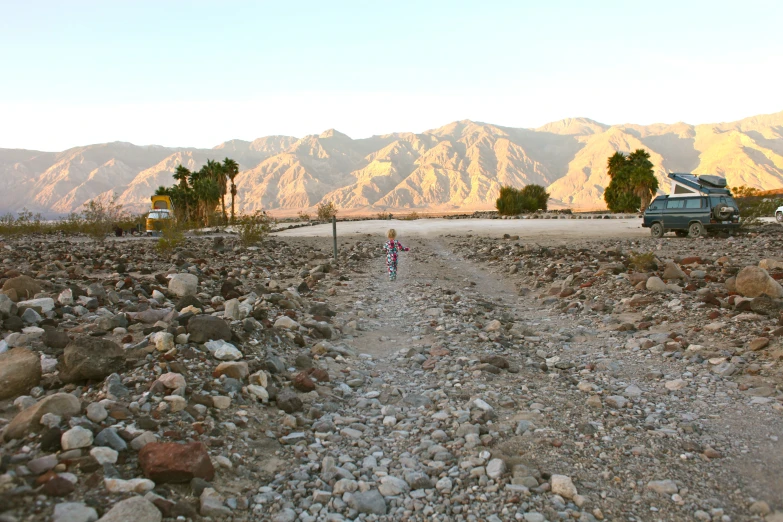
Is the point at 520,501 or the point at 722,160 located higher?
the point at 722,160

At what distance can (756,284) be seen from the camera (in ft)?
24.8

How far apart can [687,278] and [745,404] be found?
234 inches

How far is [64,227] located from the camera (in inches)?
1400

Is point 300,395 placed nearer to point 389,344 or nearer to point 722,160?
point 389,344

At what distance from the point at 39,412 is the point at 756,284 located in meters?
8.44

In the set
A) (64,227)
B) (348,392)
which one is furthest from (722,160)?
(348,392)

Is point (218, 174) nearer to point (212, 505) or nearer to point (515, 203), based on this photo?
point (515, 203)

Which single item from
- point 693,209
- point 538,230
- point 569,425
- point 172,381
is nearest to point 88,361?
point 172,381

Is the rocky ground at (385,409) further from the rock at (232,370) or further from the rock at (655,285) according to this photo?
the rock at (655,285)

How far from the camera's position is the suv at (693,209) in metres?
21.0

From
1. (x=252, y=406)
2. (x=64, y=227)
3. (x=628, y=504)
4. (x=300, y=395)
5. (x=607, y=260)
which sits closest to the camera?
(x=628, y=504)

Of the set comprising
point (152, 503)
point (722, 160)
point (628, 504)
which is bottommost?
point (628, 504)

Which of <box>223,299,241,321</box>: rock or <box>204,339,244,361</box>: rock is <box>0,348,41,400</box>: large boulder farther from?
<box>223,299,241,321</box>: rock

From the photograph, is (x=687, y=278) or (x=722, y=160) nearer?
(x=687, y=278)
